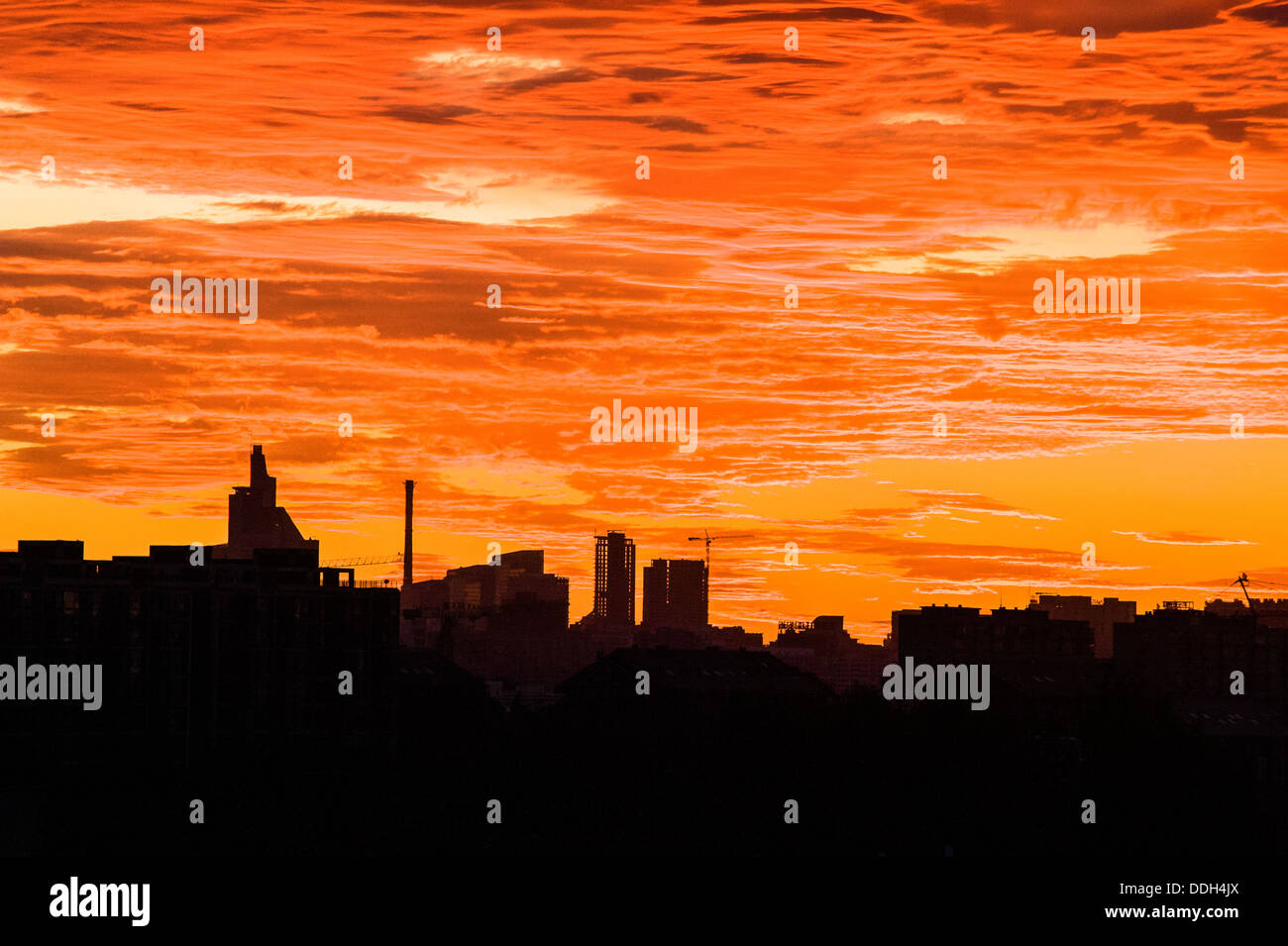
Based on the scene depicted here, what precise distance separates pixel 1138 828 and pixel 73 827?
59773 millimetres

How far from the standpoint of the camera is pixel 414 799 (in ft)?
420

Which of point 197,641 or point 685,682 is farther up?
point 197,641

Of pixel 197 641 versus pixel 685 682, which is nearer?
pixel 197 641

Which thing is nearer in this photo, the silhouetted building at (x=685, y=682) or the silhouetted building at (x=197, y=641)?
the silhouetted building at (x=197, y=641)

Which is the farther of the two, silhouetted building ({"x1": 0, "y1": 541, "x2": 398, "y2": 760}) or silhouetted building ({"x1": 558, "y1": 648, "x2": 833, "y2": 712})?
silhouetted building ({"x1": 558, "y1": 648, "x2": 833, "y2": 712})

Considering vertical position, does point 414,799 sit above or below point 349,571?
below
